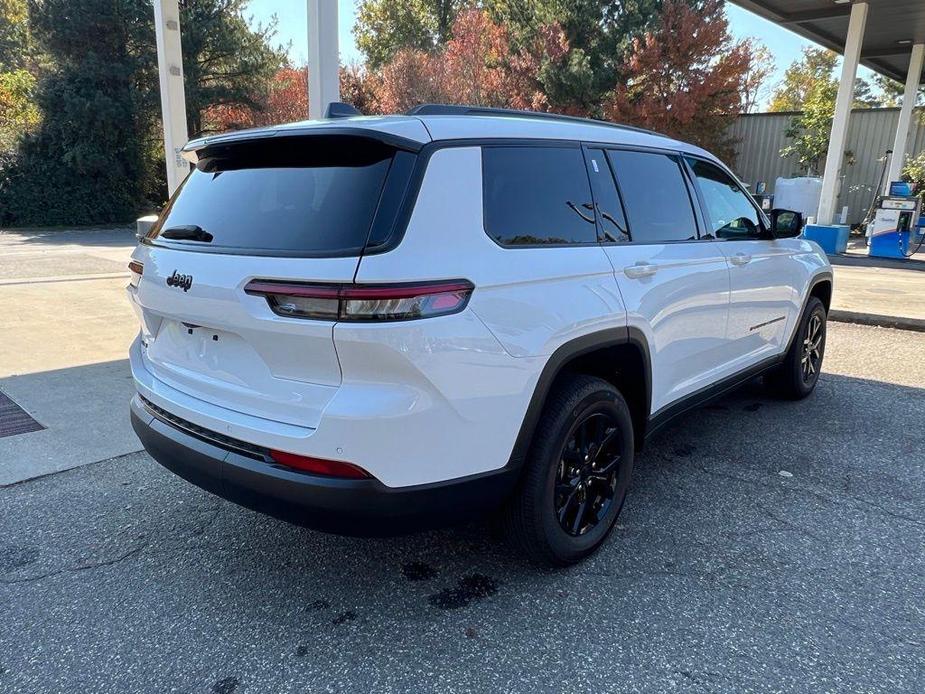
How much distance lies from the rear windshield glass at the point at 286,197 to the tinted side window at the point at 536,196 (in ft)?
1.47

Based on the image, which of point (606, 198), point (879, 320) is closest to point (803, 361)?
point (606, 198)

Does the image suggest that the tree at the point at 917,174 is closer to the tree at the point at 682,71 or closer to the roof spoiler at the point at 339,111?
the tree at the point at 682,71

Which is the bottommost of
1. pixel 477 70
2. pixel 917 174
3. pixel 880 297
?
pixel 880 297

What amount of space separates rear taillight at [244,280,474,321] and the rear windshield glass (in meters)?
0.14

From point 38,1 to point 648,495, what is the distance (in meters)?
26.1

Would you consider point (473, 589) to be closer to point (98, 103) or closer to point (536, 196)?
point (536, 196)

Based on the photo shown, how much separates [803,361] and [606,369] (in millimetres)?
2828

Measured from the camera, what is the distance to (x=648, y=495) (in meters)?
3.57

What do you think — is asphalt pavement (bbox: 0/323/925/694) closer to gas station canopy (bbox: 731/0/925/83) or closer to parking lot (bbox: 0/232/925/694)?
parking lot (bbox: 0/232/925/694)

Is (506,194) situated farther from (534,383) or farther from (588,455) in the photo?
(588,455)

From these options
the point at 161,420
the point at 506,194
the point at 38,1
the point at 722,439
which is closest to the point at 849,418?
the point at 722,439

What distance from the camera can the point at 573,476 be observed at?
2.81 m

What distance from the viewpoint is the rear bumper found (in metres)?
2.17

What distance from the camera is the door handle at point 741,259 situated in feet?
12.7
